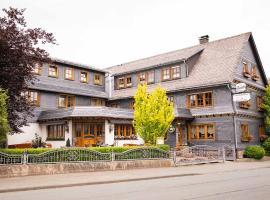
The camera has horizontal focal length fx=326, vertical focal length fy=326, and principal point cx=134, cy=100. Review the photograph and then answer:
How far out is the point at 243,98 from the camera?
25.6m

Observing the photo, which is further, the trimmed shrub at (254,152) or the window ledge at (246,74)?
the window ledge at (246,74)

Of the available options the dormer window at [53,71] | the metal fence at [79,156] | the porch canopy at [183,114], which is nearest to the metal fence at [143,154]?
the metal fence at [79,156]

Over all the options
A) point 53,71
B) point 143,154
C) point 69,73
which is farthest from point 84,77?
point 143,154

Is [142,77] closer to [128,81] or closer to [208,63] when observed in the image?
[128,81]

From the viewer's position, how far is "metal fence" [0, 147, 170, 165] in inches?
642

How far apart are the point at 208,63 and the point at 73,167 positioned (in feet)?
63.0

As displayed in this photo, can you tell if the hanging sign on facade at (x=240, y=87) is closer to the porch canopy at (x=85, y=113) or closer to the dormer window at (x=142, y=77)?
the porch canopy at (x=85, y=113)

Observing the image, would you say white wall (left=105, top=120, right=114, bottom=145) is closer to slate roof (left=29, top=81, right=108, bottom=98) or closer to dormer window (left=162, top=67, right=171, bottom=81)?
slate roof (left=29, top=81, right=108, bottom=98)

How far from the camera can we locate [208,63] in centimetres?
3212

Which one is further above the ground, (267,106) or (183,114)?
(267,106)

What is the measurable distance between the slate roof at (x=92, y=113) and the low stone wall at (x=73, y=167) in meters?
7.66

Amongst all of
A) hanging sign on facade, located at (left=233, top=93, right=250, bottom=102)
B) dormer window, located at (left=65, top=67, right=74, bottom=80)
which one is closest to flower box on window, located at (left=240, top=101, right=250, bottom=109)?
hanging sign on facade, located at (left=233, top=93, right=250, bottom=102)

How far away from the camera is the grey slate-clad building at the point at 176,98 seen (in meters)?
28.1

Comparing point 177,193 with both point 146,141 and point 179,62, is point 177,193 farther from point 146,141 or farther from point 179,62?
point 179,62
